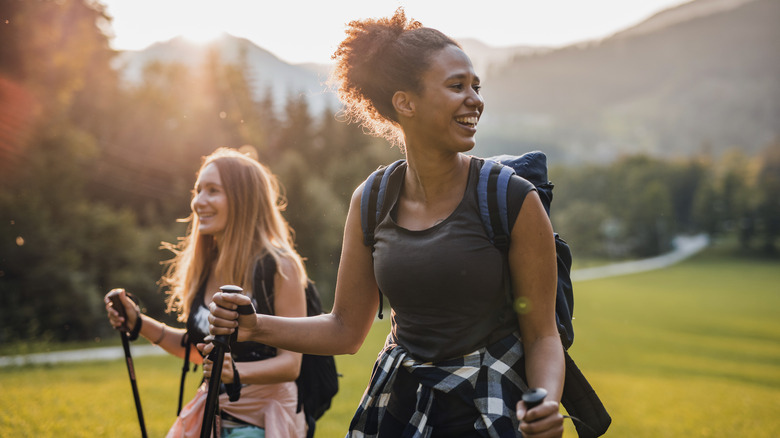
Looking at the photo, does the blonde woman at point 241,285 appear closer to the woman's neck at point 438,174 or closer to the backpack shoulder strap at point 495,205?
the woman's neck at point 438,174

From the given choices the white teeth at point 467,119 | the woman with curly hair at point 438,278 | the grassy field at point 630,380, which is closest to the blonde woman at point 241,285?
the woman with curly hair at point 438,278

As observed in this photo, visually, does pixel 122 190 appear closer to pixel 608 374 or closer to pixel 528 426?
pixel 608 374

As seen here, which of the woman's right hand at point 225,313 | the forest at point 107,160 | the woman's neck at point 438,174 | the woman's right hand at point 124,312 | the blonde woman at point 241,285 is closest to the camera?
the woman's right hand at point 225,313

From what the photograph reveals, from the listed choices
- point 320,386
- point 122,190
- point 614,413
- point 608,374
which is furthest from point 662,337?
point 320,386

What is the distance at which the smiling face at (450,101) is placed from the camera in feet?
8.41

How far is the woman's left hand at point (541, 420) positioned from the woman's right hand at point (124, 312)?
2.69 m

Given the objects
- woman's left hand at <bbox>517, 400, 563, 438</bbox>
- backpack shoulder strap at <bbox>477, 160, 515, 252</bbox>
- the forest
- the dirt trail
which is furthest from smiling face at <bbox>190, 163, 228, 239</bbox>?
the dirt trail

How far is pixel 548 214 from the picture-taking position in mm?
2547

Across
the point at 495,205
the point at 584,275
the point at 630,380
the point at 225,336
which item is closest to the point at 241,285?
the point at 225,336

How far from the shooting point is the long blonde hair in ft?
13.0

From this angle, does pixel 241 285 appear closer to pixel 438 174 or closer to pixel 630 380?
pixel 438 174

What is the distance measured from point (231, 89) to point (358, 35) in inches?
1860

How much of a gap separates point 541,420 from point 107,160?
36.5m

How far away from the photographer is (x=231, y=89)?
158ft
